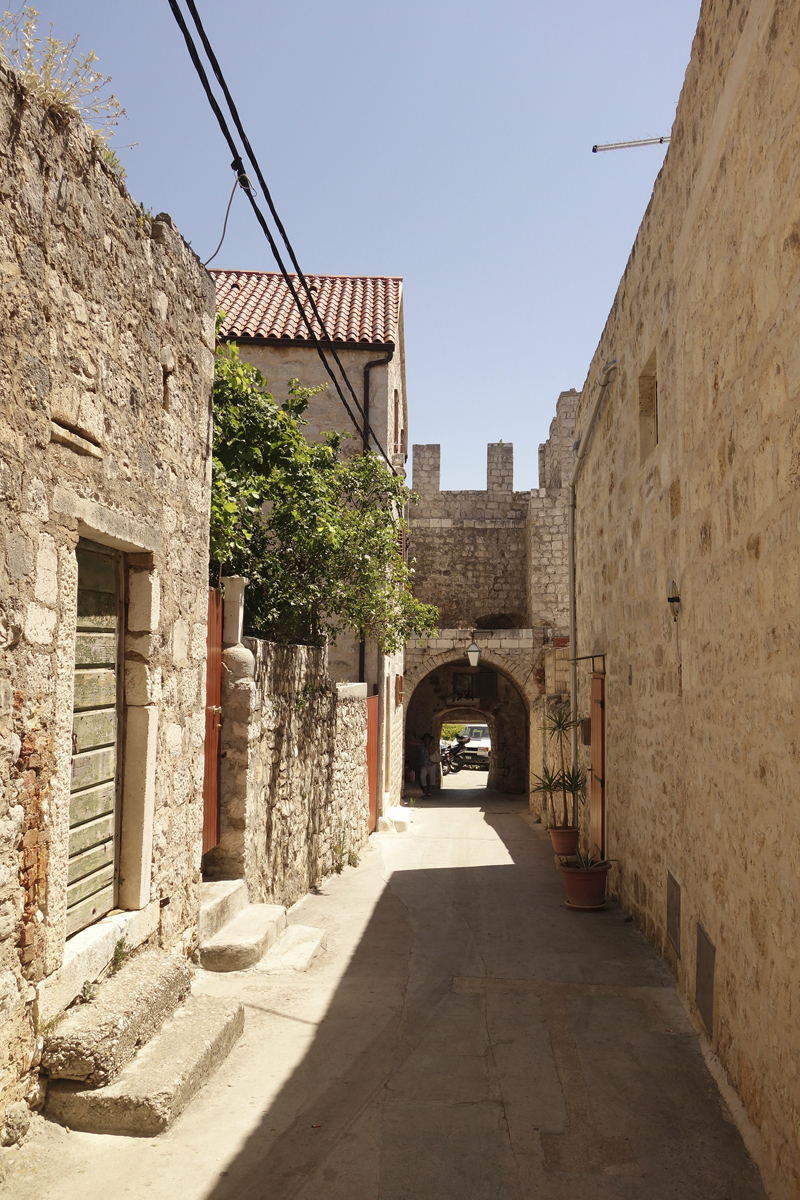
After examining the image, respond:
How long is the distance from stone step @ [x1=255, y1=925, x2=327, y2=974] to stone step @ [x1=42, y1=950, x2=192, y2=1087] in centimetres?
113

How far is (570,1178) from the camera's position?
2812 millimetres

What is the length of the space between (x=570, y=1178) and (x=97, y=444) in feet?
9.85

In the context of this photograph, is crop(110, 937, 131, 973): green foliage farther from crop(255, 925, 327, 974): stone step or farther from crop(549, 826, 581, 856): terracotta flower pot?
crop(549, 826, 581, 856): terracotta flower pot

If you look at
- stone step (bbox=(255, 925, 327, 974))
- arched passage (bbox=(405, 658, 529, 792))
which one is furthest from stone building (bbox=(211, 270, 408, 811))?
arched passage (bbox=(405, 658, 529, 792))

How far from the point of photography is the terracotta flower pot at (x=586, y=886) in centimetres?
661

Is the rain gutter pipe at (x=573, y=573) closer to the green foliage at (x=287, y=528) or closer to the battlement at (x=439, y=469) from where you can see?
the green foliage at (x=287, y=528)

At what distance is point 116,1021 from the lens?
296cm

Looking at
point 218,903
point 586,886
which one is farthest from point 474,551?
point 218,903

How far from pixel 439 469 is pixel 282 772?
521 inches

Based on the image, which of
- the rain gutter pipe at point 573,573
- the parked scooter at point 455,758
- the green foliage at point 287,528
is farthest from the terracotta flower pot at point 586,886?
the parked scooter at point 455,758

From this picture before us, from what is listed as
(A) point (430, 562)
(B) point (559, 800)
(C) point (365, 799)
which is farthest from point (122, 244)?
(A) point (430, 562)

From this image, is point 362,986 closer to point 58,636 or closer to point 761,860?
point 761,860

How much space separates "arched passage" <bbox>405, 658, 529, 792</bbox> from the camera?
68.5 feet

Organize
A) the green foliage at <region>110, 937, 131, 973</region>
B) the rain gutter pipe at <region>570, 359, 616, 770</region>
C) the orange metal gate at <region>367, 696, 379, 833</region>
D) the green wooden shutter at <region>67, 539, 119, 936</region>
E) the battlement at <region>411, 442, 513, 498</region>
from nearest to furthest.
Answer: the green wooden shutter at <region>67, 539, 119, 936</region> < the green foliage at <region>110, 937, 131, 973</region> < the rain gutter pipe at <region>570, 359, 616, 770</region> < the orange metal gate at <region>367, 696, 379, 833</region> < the battlement at <region>411, 442, 513, 498</region>
